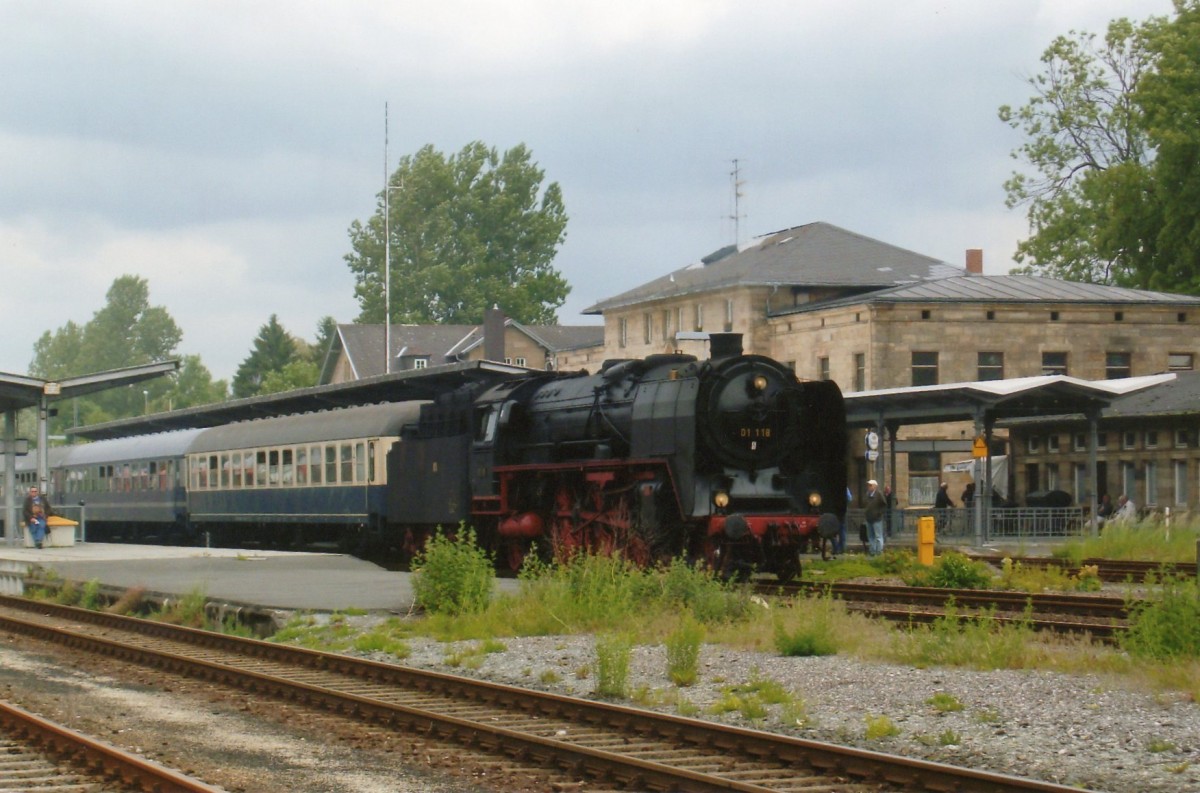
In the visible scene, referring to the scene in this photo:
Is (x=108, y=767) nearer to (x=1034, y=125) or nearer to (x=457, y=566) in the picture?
(x=457, y=566)

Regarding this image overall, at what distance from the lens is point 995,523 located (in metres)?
37.3

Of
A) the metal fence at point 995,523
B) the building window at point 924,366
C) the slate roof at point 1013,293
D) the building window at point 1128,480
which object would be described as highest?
the slate roof at point 1013,293

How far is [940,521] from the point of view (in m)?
36.3

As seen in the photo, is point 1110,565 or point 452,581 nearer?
point 452,581

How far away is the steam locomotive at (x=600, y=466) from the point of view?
2066cm

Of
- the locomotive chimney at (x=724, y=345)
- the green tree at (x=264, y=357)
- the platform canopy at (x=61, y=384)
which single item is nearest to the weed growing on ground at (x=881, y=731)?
the locomotive chimney at (x=724, y=345)

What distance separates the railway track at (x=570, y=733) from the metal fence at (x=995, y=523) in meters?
20.9

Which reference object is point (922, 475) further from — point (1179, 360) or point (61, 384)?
point (61, 384)

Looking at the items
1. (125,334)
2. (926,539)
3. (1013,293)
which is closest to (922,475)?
(1013,293)

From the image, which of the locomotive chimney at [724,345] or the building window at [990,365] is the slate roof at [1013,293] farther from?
the locomotive chimney at [724,345]

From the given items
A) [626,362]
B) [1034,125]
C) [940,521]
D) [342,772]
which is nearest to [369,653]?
[342,772]

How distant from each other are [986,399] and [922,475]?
24.3 m

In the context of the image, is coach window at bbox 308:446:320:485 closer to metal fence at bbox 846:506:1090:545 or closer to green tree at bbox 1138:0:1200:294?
metal fence at bbox 846:506:1090:545

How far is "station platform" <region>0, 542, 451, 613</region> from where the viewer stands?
63.5ft
